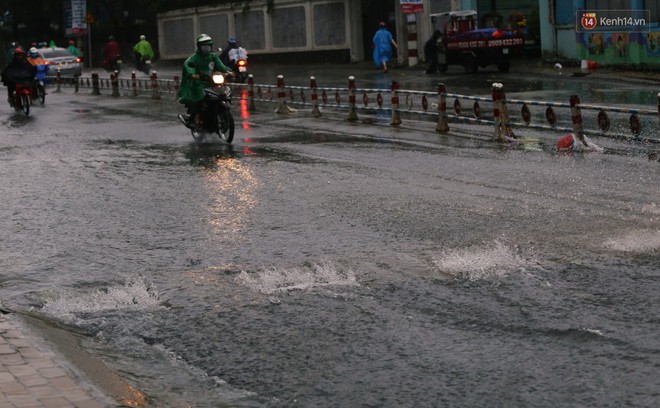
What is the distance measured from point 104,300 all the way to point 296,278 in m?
1.45

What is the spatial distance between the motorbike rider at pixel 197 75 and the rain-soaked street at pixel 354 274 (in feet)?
10.4

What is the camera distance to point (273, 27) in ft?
184

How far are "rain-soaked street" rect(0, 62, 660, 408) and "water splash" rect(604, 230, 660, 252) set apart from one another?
4 cm

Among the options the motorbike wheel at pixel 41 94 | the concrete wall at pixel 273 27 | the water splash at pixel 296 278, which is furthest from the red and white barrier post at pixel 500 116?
the concrete wall at pixel 273 27

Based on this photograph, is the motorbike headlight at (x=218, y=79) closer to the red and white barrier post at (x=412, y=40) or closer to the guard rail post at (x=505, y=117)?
the guard rail post at (x=505, y=117)

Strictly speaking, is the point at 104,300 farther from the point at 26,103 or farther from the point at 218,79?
the point at 26,103

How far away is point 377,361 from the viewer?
22.1 feet

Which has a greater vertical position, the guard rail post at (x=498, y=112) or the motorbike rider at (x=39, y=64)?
the motorbike rider at (x=39, y=64)

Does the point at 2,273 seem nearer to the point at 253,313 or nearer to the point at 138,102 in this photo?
the point at 253,313

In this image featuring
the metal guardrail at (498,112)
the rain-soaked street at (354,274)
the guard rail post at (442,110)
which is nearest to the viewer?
the rain-soaked street at (354,274)

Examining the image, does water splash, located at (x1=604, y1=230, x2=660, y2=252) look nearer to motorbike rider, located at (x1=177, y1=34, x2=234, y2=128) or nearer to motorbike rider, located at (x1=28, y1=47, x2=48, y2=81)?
motorbike rider, located at (x1=177, y1=34, x2=234, y2=128)

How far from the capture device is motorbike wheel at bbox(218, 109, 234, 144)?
1944 cm

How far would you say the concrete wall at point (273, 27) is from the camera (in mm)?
51688

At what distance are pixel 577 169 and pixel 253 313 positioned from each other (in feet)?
25.7
